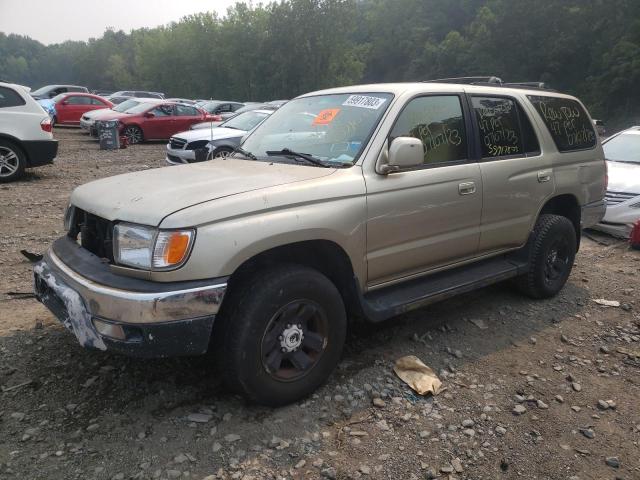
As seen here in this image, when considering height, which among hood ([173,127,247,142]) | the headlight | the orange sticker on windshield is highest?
the orange sticker on windshield

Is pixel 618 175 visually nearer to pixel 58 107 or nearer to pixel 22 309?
pixel 22 309

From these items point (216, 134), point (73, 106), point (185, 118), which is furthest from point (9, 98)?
point (73, 106)

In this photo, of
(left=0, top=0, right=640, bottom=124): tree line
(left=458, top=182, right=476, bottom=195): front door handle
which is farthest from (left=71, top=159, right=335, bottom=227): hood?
(left=0, top=0, right=640, bottom=124): tree line

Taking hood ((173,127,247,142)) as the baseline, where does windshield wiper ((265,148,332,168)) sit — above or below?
above

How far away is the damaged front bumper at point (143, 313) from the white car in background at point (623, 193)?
6.09m

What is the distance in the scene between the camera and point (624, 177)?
7.45 meters

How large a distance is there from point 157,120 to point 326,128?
1549cm

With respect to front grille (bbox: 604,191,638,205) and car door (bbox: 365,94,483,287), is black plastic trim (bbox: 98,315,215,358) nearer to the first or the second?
car door (bbox: 365,94,483,287)

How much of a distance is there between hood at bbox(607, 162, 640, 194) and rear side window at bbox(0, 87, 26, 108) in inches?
375

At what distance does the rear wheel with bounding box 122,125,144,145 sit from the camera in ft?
56.0

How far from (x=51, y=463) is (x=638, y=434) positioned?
3140 millimetres

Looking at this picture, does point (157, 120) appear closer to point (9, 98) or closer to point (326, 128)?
point (9, 98)

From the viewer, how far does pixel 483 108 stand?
3.96 m

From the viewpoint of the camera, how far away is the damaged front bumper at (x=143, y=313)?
2.43 m
